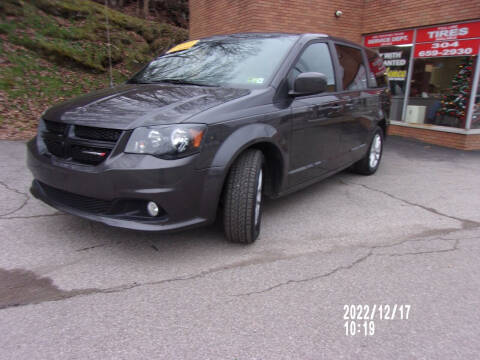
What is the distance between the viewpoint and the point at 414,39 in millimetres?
8906

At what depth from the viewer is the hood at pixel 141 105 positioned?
2.69 m

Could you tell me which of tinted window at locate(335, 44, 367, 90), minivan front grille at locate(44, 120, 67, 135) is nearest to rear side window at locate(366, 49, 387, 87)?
tinted window at locate(335, 44, 367, 90)

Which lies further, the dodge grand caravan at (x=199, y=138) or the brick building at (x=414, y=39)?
the brick building at (x=414, y=39)

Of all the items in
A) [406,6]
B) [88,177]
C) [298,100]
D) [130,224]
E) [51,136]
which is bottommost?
[130,224]

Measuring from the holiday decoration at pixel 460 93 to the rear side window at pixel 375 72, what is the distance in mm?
3253

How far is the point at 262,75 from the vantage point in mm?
3494

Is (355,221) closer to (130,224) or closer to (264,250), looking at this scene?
(264,250)

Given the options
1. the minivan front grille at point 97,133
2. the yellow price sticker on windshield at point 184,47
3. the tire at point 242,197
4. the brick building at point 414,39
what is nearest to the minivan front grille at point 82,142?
the minivan front grille at point 97,133

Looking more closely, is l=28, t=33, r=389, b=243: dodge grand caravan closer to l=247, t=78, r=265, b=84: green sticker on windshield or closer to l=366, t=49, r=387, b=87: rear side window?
l=247, t=78, r=265, b=84: green sticker on windshield

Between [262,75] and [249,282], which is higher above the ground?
[262,75]

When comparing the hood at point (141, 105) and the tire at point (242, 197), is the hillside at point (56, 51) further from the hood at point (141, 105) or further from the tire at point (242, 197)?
the tire at point (242, 197)

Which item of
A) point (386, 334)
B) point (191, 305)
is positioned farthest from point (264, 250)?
point (386, 334)

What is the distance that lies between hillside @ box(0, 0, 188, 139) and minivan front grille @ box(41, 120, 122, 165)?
4.66 m

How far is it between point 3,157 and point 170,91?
3.71 metres
